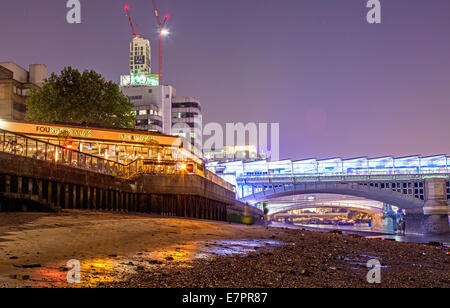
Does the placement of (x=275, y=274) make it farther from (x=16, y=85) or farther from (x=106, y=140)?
(x=16, y=85)

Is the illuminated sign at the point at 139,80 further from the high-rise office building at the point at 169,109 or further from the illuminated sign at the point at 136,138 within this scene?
the illuminated sign at the point at 136,138

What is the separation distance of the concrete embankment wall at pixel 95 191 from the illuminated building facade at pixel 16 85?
3012 inches

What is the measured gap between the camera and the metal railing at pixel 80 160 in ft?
76.1

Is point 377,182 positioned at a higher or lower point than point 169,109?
lower

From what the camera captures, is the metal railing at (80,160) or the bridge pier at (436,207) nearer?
the metal railing at (80,160)

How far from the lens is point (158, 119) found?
15775cm

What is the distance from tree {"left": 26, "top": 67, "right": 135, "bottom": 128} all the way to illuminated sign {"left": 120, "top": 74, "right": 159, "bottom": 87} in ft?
389

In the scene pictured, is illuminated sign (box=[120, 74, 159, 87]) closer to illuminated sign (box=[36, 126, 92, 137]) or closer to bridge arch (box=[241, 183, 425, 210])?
bridge arch (box=[241, 183, 425, 210])

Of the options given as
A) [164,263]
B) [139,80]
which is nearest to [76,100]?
[164,263]

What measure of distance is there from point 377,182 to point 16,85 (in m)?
86.5

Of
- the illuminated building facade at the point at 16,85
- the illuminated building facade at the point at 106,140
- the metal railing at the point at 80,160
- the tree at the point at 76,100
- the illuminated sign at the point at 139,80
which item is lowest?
the metal railing at the point at 80,160

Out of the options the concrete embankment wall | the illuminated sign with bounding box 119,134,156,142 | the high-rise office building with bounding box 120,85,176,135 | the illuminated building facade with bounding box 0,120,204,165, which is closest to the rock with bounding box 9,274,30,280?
the concrete embankment wall

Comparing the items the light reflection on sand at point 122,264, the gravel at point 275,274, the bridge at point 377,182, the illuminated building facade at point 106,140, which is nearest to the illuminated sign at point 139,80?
the bridge at point 377,182

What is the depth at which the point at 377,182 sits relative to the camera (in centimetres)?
9538
